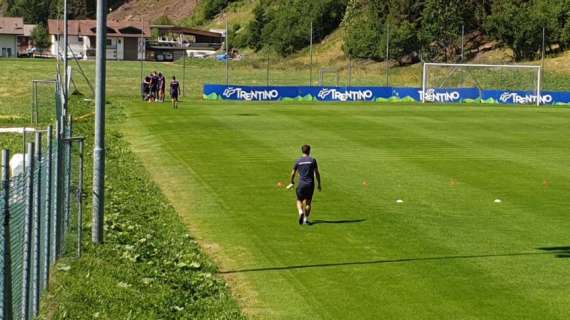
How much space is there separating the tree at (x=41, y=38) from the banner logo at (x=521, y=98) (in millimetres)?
117776

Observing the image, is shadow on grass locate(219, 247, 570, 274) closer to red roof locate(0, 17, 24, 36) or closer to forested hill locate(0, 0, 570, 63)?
forested hill locate(0, 0, 570, 63)

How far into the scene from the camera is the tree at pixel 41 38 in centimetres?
16800

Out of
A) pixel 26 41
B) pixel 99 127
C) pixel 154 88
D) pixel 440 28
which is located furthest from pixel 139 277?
pixel 26 41

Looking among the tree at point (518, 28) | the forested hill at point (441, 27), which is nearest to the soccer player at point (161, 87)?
the forested hill at point (441, 27)

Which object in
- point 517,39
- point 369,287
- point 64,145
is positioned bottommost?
point 369,287

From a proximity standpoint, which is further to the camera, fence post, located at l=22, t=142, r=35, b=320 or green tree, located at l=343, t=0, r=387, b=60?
green tree, located at l=343, t=0, r=387, b=60

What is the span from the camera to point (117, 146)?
35.2 m

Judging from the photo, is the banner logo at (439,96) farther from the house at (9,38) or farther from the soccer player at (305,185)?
the house at (9,38)

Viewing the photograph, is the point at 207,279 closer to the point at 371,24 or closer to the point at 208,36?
the point at 371,24

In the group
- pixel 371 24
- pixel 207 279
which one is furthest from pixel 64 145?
pixel 371 24

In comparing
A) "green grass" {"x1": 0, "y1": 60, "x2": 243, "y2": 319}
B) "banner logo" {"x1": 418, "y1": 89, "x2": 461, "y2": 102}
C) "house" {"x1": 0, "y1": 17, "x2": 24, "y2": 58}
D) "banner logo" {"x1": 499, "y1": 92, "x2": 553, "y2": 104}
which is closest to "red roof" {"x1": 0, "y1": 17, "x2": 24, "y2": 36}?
"house" {"x1": 0, "y1": 17, "x2": 24, "y2": 58}

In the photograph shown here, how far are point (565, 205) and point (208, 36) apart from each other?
Result: 153244mm

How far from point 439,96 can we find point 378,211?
42517 mm

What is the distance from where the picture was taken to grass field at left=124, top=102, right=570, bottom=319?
49.4 ft
